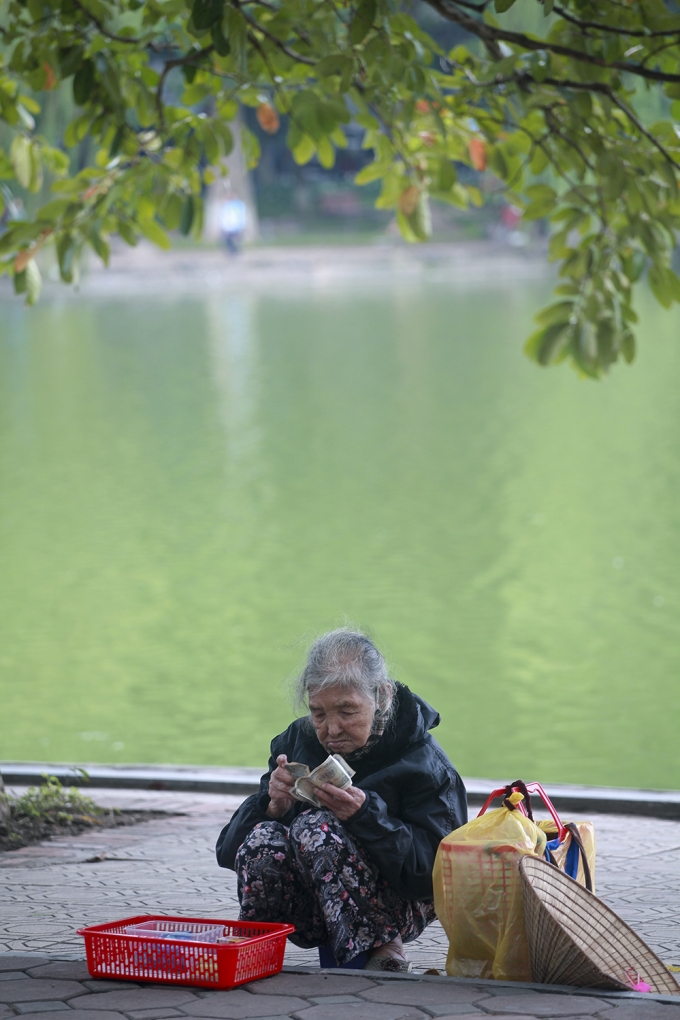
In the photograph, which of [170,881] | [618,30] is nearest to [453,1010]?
[170,881]

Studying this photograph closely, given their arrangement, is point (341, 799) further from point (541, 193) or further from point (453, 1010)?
point (541, 193)

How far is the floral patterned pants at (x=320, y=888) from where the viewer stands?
328 cm

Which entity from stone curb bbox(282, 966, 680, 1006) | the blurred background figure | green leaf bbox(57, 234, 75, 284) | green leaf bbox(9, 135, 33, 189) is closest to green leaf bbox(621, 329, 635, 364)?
green leaf bbox(57, 234, 75, 284)

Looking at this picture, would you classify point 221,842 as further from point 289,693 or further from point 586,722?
point 586,722

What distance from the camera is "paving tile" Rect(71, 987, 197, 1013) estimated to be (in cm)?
303

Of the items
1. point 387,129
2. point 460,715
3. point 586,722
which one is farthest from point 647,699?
point 387,129

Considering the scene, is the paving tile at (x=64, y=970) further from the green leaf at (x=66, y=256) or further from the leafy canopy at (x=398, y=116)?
the green leaf at (x=66, y=256)

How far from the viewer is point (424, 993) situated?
10.1 feet

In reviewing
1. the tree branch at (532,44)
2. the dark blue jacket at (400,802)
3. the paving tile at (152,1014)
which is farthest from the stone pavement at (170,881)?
the tree branch at (532,44)

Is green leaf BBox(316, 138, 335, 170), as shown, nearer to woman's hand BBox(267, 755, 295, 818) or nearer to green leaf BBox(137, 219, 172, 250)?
green leaf BBox(137, 219, 172, 250)

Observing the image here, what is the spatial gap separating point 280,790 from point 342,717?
0.71 ft

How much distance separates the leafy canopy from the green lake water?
185 cm

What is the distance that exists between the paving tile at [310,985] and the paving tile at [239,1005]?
38mm

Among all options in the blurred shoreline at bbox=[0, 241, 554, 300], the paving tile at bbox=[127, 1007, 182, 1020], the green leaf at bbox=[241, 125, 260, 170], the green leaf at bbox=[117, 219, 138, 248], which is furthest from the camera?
the blurred shoreline at bbox=[0, 241, 554, 300]
